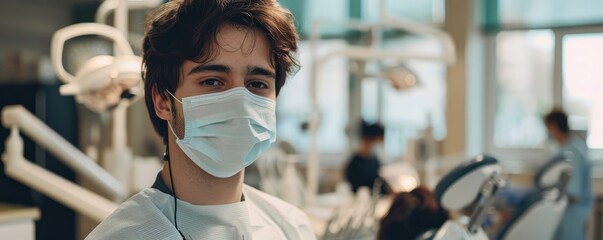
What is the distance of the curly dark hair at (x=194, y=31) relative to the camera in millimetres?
1173

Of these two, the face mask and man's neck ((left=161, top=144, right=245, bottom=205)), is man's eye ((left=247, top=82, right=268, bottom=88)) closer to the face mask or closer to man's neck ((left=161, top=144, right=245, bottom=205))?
the face mask

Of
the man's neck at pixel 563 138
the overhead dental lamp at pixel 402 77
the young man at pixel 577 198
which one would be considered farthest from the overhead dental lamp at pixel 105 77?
the man's neck at pixel 563 138

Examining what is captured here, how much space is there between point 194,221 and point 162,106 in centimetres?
25

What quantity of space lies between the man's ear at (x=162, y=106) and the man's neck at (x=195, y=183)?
0.07 meters

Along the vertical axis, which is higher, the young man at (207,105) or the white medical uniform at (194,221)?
the young man at (207,105)

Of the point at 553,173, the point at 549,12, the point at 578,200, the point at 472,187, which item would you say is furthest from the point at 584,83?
the point at 472,187

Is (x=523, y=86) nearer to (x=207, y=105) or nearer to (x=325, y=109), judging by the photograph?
(x=325, y=109)

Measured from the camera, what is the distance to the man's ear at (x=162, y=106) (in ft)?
4.11

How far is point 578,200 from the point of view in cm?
372

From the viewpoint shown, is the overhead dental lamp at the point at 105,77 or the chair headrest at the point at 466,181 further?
the overhead dental lamp at the point at 105,77

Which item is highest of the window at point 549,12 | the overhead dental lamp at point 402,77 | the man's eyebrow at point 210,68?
the window at point 549,12

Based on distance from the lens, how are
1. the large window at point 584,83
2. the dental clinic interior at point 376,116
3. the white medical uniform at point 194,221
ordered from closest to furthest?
the white medical uniform at point 194,221 → the dental clinic interior at point 376,116 → the large window at point 584,83

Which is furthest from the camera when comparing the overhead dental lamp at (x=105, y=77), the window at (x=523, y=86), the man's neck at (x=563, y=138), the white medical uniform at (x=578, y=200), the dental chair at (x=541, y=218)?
the window at (x=523, y=86)

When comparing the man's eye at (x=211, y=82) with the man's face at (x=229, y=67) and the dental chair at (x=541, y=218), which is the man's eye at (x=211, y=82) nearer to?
the man's face at (x=229, y=67)
